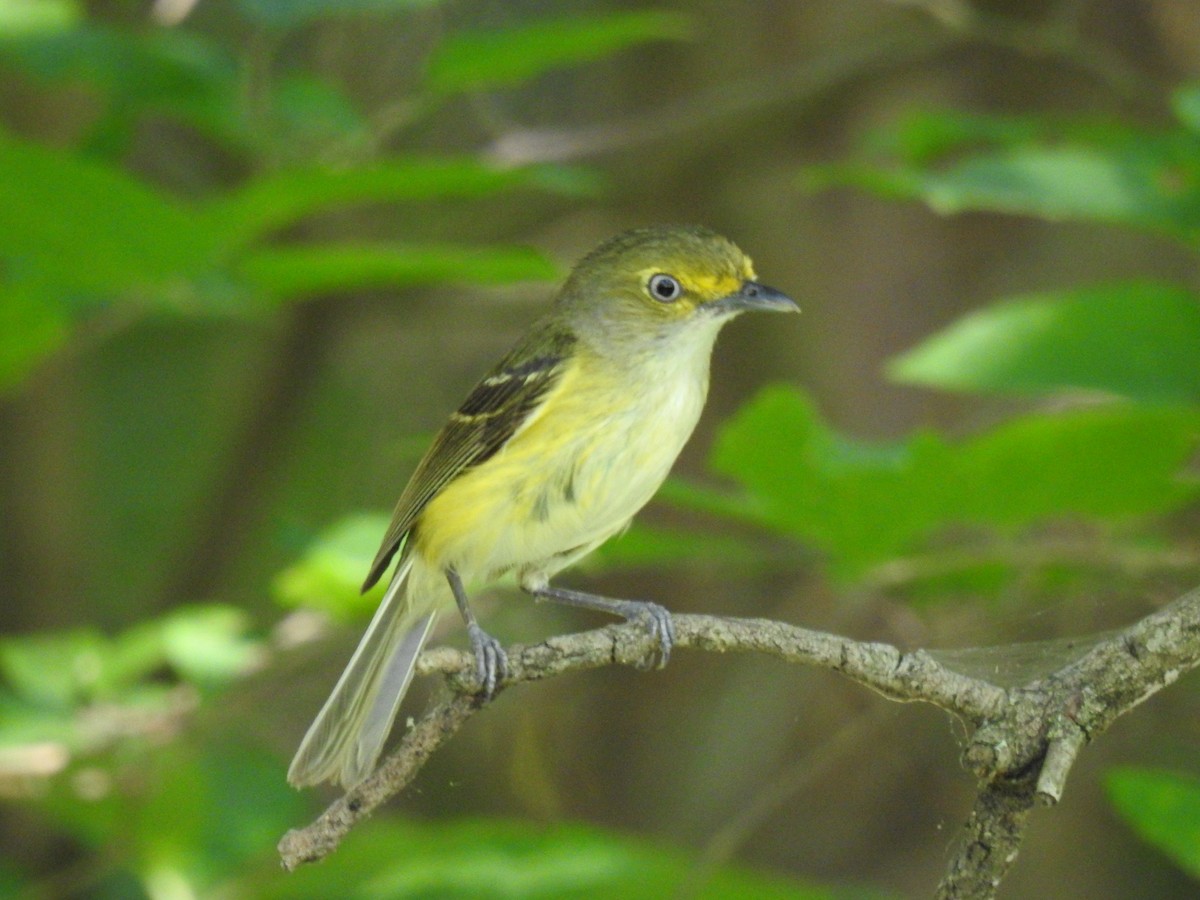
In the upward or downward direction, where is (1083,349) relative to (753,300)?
downward

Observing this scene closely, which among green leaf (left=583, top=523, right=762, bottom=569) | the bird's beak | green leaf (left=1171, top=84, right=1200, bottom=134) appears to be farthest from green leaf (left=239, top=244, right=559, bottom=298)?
green leaf (left=1171, top=84, right=1200, bottom=134)

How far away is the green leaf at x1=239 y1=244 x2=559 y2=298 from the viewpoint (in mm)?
3752

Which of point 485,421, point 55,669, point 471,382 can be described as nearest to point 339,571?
point 485,421

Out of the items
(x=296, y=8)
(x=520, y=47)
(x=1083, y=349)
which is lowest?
(x=1083, y=349)

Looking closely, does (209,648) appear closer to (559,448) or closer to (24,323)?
(24,323)

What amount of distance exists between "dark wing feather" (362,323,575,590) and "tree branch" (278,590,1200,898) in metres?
1.31

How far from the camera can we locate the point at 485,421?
373cm

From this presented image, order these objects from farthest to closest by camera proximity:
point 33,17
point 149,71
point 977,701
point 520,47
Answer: point 149,71 → point 33,17 → point 520,47 → point 977,701

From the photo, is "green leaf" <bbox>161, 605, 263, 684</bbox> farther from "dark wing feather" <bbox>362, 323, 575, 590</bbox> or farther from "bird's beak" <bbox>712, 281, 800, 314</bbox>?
"bird's beak" <bbox>712, 281, 800, 314</bbox>

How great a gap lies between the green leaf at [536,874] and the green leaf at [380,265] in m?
1.50

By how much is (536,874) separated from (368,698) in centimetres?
87

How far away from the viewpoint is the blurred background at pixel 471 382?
3938mm

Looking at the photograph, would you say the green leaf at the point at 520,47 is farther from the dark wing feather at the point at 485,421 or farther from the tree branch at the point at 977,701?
the tree branch at the point at 977,701

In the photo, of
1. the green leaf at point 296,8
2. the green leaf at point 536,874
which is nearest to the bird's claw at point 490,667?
the green leaf at point 536,874
